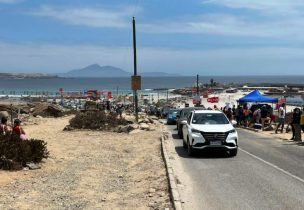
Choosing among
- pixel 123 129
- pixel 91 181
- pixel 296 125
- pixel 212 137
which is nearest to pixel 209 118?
pixel 212 137

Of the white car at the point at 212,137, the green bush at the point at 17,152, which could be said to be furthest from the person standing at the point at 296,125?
the green bush at the point at 17,152

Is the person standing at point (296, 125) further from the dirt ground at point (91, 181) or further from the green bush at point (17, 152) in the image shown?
the green bush at point (17, 152)

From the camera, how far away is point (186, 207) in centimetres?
948

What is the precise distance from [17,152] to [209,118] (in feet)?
24.8

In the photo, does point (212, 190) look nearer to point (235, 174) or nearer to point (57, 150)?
point (235, 174)

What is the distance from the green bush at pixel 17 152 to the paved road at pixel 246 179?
14.3 feet

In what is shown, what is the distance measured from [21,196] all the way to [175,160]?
687 cm

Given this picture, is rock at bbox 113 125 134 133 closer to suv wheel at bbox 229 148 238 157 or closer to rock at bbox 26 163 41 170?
suv wheel at bbox 229 148 238 157

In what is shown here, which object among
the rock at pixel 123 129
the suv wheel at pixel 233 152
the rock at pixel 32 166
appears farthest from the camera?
the rock at pixel 123 129

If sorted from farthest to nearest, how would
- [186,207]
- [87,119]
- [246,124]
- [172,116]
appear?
1. [172,116]
2. [246,124]
3. [87,119]
4. [186,207]

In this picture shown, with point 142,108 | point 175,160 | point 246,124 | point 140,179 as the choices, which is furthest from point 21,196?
point 142,108

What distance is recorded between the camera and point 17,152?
14.5 meters

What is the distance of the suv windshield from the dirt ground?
6.46ft

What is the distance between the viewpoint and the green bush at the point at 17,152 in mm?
13945
